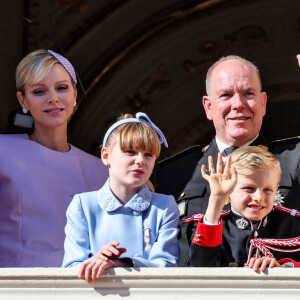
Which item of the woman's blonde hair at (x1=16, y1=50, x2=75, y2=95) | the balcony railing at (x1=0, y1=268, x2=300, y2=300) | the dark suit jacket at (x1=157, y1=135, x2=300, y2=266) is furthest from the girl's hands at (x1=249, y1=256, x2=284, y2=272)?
the woman's blonde hair at (x1=16, y1=50, x2=75, y2=95)

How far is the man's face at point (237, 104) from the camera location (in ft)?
12.2

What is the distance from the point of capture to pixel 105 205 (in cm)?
334

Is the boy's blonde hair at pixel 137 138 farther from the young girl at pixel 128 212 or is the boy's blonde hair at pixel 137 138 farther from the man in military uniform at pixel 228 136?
the man in military uniform at pixel 228 136

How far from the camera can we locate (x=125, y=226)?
329 cm

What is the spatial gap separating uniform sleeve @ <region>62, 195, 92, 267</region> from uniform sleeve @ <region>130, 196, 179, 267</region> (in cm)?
21

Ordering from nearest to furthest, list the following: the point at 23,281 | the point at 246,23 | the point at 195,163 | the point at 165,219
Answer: the point at 23,281 → the point at 165,219 → the point at 195,163 → the point at 246,23

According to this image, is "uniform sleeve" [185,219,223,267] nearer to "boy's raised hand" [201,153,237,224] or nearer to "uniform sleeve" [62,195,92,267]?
"boy's raised hand" [201,153,237,224]

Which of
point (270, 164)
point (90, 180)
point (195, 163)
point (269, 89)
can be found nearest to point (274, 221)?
point (270, 164)

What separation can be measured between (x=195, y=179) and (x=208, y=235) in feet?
2.22

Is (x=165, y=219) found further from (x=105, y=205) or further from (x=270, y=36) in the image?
(x=270, y=36)

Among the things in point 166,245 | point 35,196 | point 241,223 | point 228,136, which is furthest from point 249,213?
point 35,196

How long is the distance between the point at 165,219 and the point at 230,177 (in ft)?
1.00

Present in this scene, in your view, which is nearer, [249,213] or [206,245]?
[206,245]

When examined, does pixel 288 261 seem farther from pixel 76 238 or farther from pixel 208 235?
pixel 76 238
